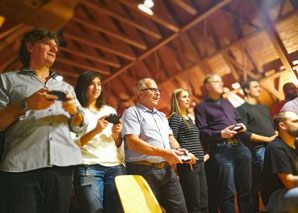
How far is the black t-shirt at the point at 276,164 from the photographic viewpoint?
1.87 meters

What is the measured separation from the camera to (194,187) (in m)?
2.06

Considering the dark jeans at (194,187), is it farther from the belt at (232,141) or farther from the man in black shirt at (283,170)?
the man in black shirt at (283,170)

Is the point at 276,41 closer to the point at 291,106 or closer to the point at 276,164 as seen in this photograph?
the point at 291,106

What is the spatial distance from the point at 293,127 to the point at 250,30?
4.22 ft

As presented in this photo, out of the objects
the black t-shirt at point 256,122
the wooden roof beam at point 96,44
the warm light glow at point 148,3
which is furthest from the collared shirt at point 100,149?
the wooden roof beam at point 96,44

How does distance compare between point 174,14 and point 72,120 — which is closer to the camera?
point 72,120

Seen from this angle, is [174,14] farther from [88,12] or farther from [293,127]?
[293,127]

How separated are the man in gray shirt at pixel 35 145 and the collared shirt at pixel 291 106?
5.36ft

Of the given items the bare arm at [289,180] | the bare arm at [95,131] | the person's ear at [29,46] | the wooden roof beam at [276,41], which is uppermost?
the wooden roof beam at [276,41]

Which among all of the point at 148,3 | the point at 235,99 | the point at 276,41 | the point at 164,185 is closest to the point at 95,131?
the point at 164,185

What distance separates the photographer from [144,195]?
1.67 metres

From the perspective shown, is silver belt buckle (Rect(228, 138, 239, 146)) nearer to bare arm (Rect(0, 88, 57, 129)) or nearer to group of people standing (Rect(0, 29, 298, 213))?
group of people standing (Rect(0, 29, 298, 213))

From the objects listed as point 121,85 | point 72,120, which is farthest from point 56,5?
point 121,85

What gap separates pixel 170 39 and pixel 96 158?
3965mm
